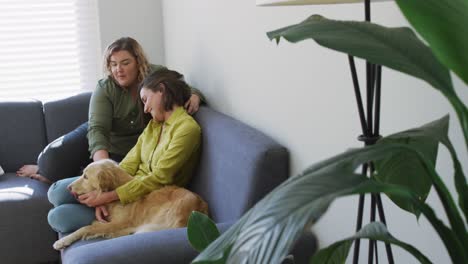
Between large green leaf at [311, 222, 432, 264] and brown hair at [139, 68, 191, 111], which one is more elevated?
large green leaf at [311, 222, 432, 264]

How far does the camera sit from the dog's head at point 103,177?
286 cm

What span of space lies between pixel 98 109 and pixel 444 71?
283 centimetres

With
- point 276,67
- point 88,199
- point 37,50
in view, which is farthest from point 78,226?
point 37,50

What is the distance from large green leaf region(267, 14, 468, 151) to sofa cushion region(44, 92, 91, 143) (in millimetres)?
3203

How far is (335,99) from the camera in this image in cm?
208

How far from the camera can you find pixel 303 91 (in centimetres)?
231

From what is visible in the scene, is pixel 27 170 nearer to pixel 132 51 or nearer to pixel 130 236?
pixel 132 51

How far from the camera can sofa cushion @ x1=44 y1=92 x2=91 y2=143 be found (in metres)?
4.04

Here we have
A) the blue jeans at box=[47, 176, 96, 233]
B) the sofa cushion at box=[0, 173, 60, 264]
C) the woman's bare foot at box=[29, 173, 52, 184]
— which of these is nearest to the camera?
the blue jeans at box=[47, 176, 96, 233]

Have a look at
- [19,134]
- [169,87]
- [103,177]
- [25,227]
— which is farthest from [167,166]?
[19,134]

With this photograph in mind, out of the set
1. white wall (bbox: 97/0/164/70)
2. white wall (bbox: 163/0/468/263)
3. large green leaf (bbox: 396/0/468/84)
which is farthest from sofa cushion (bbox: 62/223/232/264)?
white wall (bbox: 97/0/164/70)

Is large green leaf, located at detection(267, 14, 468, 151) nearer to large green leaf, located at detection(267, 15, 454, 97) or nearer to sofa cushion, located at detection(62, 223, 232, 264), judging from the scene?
large green leaf, located at detection(267, 15, 454, 97)

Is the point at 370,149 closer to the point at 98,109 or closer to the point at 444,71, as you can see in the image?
the point at 444,71

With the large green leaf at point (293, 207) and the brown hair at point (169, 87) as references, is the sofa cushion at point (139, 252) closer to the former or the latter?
the brown hair at point (169, 87)
